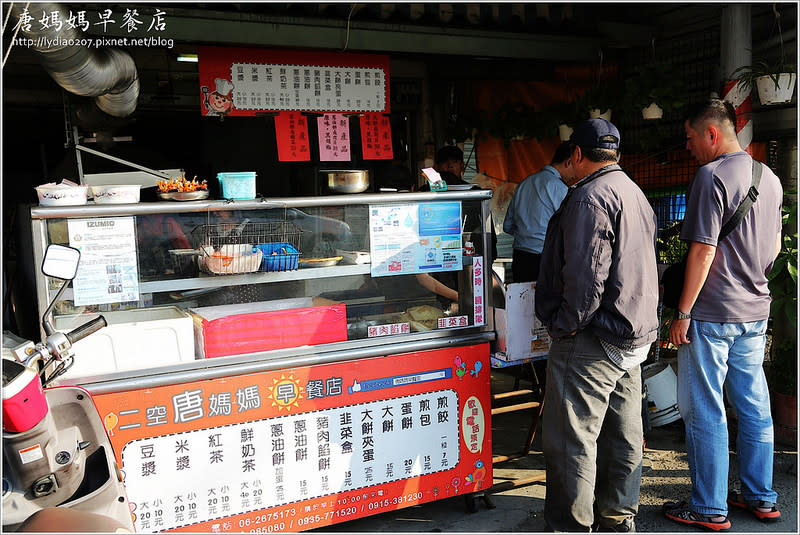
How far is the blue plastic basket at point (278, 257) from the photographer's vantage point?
347 cm

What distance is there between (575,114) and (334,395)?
4.72m

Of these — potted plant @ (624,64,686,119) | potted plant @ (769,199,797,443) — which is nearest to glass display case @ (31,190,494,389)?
potted plant @ (769,199,797,443)

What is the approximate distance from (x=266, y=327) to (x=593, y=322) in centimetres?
172

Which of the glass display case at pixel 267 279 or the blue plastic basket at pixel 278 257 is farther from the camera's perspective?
the blue plastic basket at pixel 278 257

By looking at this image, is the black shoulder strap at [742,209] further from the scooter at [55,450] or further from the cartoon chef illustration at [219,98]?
the cartoon chef illustration at [219,98]

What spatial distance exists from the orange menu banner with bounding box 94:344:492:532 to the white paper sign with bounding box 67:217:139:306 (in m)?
0.49

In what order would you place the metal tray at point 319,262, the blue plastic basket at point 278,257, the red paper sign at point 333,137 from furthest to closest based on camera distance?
the red paper sign at point 333,137, the metal tray at point 319,262, the blue plastic basket at point 278,257

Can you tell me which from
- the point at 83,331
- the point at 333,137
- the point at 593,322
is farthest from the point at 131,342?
the point at 333,137

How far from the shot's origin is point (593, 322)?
10.8 ft

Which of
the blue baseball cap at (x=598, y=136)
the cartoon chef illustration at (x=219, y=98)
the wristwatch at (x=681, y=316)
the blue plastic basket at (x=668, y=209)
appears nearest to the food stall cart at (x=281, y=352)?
the blue baseball cap at (x=598, y=136)

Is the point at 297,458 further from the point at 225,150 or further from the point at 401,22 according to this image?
the point at 225,150

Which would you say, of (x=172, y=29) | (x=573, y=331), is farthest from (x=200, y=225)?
(x=172, y=29)

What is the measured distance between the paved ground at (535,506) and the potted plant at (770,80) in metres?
2.69

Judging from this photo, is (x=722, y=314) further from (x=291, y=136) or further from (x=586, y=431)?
(x=291, y=136)
